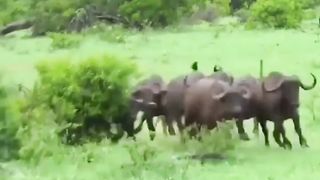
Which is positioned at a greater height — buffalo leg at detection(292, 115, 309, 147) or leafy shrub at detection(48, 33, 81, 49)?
buffalo leg at detection(292, 115, 309, 147)

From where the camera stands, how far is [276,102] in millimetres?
10977

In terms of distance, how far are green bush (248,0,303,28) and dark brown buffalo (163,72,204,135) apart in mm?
13296

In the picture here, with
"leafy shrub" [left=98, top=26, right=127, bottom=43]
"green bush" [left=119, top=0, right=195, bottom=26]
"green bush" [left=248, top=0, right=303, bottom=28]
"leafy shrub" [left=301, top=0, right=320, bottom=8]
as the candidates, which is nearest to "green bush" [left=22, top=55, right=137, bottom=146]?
"leafy shrub" [left=98, top=26, right=127, bottom=43]

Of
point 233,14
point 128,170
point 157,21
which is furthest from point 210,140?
point 233,14

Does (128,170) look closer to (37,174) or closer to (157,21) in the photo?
(37,174)

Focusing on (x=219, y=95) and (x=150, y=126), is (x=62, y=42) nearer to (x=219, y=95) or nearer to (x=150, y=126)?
(x=150, y=126)

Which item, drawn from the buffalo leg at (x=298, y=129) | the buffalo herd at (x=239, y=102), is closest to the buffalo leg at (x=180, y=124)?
the buffalo herd at (x=239, y=102)

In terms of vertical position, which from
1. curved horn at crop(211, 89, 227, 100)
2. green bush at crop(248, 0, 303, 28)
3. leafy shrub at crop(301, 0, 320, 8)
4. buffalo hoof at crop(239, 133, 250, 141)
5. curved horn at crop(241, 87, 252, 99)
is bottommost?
leafy shrub at crop(301, 0, 320, 8)

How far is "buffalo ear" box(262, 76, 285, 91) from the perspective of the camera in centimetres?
1098

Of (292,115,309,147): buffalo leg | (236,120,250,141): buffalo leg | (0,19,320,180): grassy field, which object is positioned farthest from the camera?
(236,120,250,141): buffalo leg

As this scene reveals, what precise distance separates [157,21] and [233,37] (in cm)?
413

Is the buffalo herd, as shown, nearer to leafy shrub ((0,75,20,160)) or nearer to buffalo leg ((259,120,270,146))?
buffalo leg ((259,120,270,146))

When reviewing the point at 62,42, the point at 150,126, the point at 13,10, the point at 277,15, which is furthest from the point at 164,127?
the point at 13,10

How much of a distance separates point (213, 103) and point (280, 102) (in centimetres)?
83
